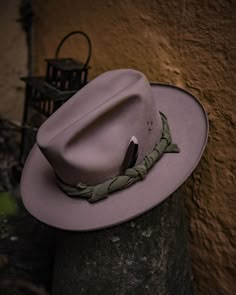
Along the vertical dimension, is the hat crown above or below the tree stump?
above

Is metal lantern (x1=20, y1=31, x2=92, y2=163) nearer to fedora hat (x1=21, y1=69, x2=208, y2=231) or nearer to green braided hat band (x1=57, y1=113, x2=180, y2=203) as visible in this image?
fedora hat (x1=21, y1=69, x2=208, y2=231)

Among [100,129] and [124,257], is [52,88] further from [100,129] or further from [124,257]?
[124,257]

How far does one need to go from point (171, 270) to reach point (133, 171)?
17.5 inches

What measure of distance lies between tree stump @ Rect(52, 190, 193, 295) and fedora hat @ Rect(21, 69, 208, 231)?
0.42 feet

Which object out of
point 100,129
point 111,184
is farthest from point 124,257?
point 100,129

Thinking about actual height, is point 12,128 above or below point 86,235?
below

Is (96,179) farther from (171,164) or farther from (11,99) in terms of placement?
(11,99)

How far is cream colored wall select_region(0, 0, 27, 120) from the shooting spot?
2479 mm

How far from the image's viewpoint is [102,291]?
1428 mm

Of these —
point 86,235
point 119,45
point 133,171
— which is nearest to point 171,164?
point 133,171

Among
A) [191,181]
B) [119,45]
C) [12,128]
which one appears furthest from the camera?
[12,128]

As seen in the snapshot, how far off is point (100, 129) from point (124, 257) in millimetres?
424

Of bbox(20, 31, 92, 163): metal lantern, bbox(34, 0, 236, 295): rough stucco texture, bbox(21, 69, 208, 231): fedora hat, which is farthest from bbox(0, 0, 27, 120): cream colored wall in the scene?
bbox(21, 69, 208, 231): fedora hat

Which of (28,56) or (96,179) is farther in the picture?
(28,56)
